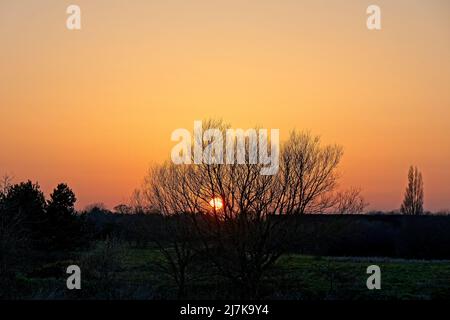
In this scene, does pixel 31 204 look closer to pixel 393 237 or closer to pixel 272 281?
pixel 272 281

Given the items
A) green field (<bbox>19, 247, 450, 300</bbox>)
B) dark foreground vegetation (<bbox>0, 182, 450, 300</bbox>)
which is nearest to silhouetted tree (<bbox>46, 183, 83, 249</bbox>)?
dark foreground vegetation (<bbox>0, 182, 450, 300</bbox>)

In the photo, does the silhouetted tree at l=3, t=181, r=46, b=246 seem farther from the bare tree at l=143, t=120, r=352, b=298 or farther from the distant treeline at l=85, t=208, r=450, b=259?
the bare tree at l=143, t=120, r=352, b=298

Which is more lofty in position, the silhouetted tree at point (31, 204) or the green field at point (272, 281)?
the silhouetted tree at point (31, 204)

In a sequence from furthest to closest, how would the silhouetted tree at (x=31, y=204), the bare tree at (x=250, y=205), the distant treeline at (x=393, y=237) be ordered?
the distant treeline at (x=393, y=237), the silhouetted tree at (x=31, y=204), the bare tree at (x=250, y=205)

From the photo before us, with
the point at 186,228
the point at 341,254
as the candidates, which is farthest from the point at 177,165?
the point at 341,254

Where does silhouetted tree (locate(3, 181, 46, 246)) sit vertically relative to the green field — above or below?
above

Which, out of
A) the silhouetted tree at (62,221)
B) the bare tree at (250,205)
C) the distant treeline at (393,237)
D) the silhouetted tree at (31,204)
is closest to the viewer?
the bare tree at (250,205)

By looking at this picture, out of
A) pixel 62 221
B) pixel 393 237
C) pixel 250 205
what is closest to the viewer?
pixel 250 205

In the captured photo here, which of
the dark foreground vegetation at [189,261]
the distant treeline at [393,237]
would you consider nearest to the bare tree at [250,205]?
the dark foreground vegetation at [189,261]

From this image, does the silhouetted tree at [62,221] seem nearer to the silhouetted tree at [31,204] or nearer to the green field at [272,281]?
the silhouetted tree at [31,204]

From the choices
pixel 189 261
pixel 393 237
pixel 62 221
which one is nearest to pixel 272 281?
pixel 189 261

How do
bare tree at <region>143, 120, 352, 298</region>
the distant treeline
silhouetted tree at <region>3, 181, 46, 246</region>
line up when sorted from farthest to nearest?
the distant treeline
silhouetted tree at <region>3, 181, 46, 246</region>
bare tree at <region>143, 120, 352, 298</region>

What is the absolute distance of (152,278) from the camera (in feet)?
98.3
